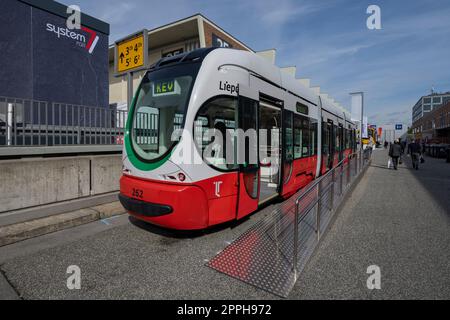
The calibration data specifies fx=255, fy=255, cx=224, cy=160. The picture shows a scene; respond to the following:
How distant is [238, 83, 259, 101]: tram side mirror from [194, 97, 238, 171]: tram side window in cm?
18

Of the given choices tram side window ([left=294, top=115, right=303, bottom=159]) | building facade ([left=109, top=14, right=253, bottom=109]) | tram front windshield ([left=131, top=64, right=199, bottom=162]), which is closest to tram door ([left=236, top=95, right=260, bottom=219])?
tram front windshield ([left=131, top=64, right=199, bottom=162])

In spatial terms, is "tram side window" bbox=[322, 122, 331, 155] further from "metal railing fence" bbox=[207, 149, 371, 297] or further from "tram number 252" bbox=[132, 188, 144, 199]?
"tram number 252" bbox=[132, 188, 144, 199]

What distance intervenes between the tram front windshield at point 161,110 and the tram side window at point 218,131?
1.04ft

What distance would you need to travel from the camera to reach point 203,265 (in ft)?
10.5

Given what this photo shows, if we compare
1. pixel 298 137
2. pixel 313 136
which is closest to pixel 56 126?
pixel 298 137

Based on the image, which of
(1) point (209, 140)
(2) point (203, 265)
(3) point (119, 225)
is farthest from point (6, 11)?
(2) point (203, 265)

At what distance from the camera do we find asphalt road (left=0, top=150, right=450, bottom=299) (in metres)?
2.67

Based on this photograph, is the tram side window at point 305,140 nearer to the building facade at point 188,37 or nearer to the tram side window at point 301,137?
the tram side window at point 301,137

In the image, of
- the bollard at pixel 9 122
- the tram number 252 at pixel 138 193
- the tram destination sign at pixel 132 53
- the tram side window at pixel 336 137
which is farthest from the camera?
the tram side window at pixel 336 137

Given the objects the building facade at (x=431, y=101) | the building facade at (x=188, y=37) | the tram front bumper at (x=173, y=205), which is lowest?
the tram front bumper at (x=173, y=205)

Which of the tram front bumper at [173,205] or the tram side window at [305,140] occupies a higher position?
the tram side window at [305,140]

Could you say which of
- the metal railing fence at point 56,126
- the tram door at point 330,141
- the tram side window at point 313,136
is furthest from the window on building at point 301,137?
the metal railing fence at point 56,126

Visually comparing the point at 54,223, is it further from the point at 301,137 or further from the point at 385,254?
the point at 301,137

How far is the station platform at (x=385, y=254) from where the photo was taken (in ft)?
8.84
